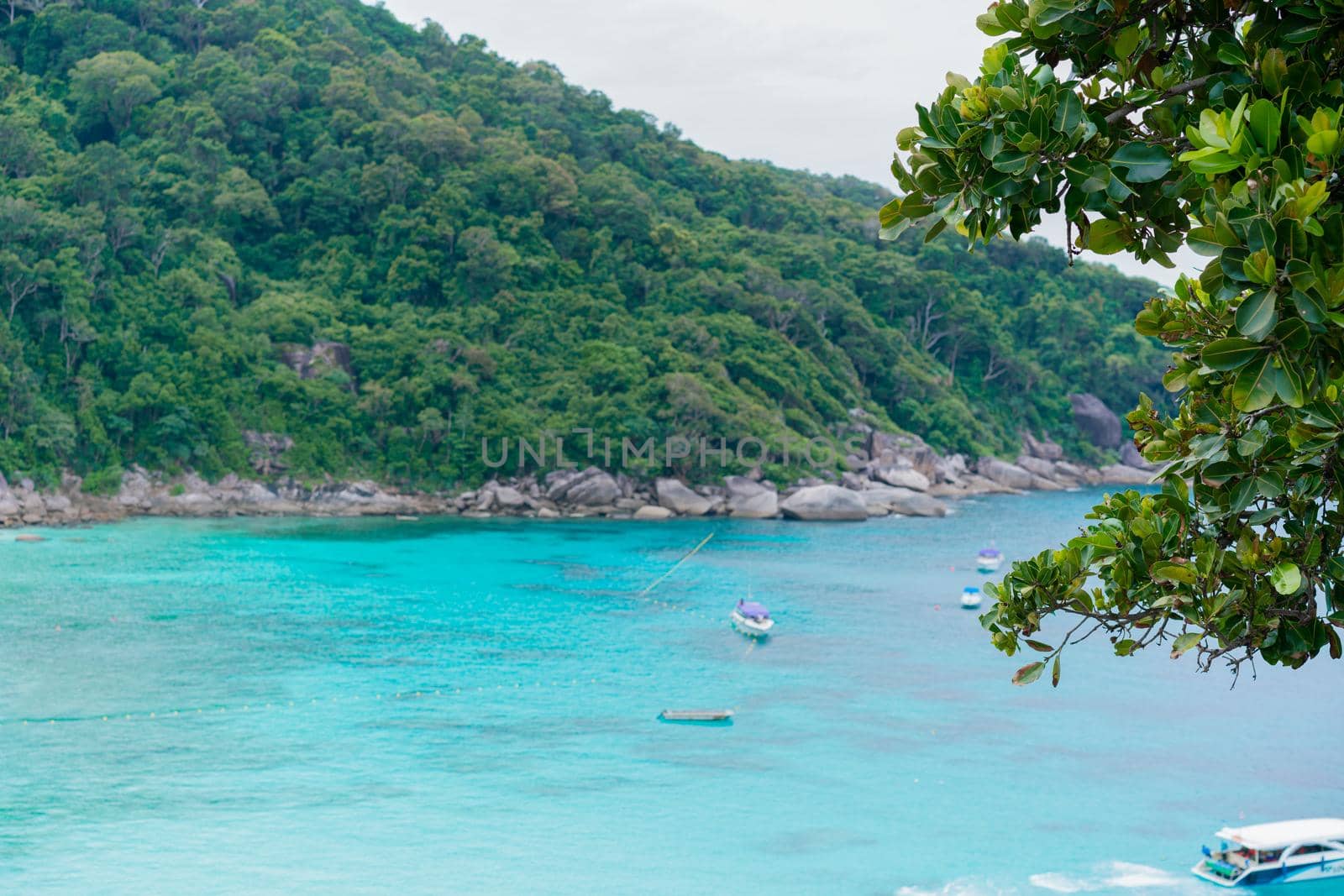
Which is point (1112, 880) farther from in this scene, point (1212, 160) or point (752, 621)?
point (1212, 160)

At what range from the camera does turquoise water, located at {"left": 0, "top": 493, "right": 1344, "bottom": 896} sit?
15641mm

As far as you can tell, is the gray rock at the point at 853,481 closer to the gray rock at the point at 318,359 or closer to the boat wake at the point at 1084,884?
the gray rock at the point at 318,359

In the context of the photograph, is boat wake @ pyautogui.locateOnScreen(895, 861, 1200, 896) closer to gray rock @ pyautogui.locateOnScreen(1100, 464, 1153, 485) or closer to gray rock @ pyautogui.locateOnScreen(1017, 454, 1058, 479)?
gray rock @ pyautogui.locateOnScreen(1017, 454, 1058, 479)

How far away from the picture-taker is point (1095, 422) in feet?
225

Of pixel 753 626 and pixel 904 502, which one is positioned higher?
pixel 904 502

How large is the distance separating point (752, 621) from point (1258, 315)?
86.0 ft

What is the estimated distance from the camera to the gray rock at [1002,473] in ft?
204

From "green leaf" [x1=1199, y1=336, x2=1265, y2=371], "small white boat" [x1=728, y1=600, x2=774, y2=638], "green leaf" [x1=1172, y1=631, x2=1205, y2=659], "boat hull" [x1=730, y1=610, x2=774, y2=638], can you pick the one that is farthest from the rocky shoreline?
"green leaf" [x1=1199, y1=336, x2=1265, y2=371]

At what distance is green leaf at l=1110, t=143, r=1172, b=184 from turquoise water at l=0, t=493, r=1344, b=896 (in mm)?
13467

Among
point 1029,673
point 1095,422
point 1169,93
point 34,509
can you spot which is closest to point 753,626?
point 1029,673

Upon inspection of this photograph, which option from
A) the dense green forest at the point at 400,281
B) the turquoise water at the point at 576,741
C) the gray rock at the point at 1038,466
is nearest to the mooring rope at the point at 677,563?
the turquoise water at the point at 576,741

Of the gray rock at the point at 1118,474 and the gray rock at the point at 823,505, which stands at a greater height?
the gray rock at the point at 1118,474

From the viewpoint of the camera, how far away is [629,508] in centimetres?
4809

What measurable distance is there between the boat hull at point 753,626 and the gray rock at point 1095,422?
46123 millimetres
